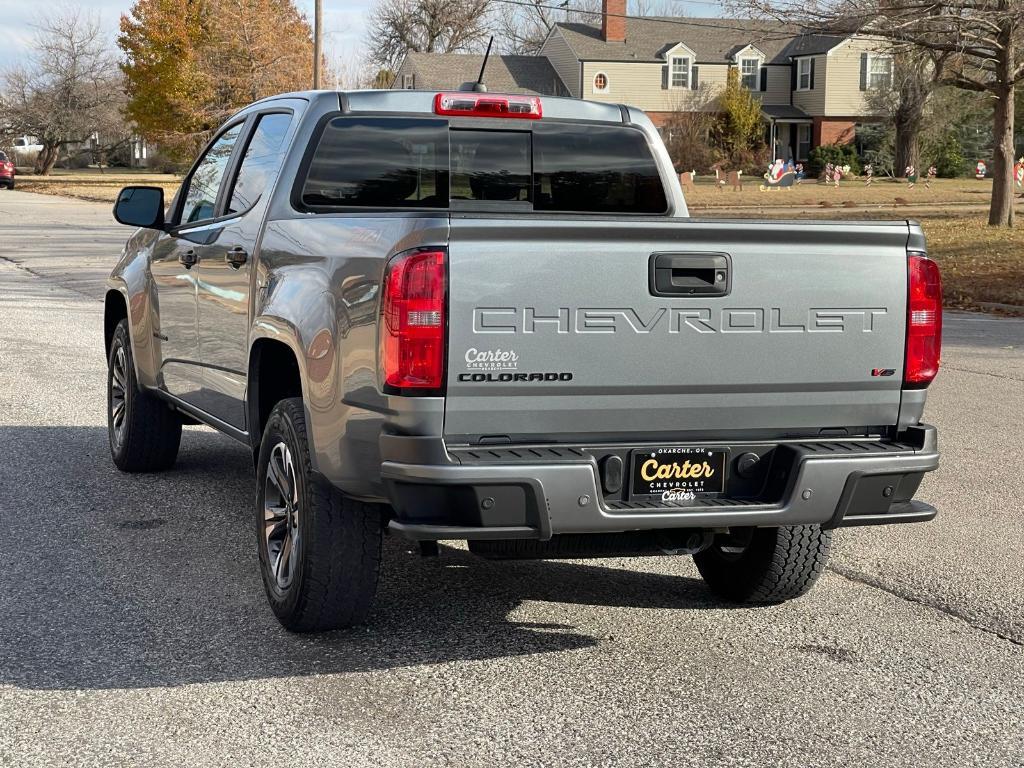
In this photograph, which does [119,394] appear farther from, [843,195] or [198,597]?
[843,195]

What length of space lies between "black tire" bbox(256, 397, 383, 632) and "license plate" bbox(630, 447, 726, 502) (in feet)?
3.14

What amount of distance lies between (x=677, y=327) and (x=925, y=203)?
41.1 meters

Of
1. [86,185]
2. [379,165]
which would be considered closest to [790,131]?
[86,185]

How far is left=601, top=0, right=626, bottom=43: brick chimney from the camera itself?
234 ft

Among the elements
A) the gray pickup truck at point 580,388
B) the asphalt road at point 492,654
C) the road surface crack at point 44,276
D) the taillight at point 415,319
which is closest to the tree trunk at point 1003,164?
the road surface crack at point 44,276

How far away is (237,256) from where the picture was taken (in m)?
5.78

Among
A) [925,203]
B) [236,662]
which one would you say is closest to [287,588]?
[236,662]

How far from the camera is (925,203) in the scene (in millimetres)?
43312

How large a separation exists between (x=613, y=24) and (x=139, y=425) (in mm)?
66605

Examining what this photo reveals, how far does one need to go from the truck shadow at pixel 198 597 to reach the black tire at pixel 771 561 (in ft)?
0.66

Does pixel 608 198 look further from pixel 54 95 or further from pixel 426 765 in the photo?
pixel 54 95

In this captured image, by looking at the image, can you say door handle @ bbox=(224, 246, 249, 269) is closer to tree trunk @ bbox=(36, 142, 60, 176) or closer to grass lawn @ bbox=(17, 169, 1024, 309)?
grass lawn @ bbox=(17, 169, 1024, 309)

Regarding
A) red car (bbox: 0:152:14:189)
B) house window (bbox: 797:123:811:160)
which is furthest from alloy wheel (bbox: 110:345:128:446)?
house window (bbox: 797:123:811:160)

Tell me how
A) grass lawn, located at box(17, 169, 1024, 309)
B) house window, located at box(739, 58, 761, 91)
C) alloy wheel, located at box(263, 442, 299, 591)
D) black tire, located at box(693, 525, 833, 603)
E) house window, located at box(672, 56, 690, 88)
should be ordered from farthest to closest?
1. house window, located at box(739, 58, 761, 91)
2. house window, located at box(672, 56, 690, 88)
3. grass lawn, located at box(17, 169, 1024, 309)
4. black tire, located at box(693, 525, 833, 603)
5. alloy wheel, located at box(263, 442, 299, 591)
